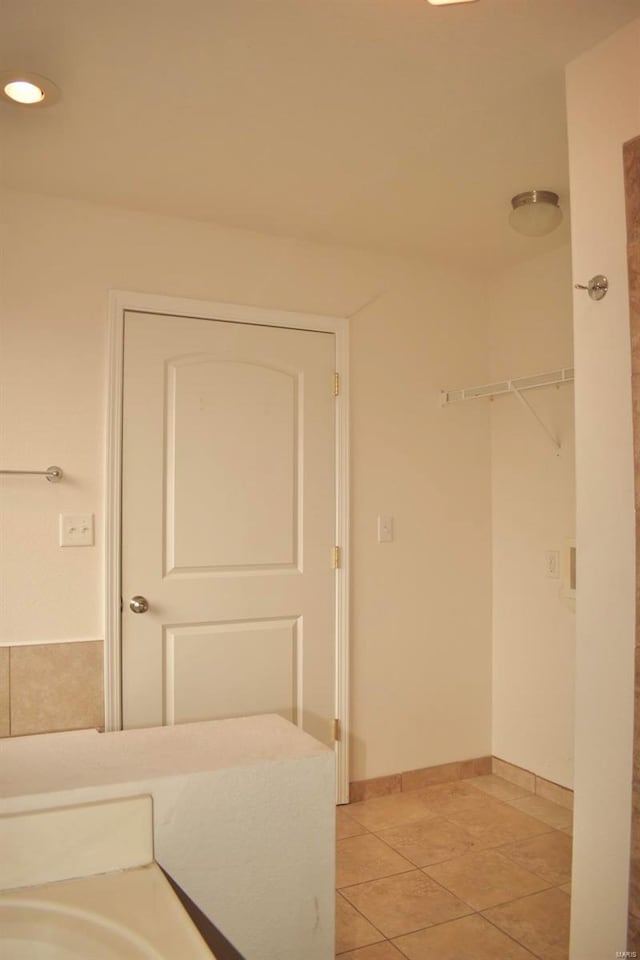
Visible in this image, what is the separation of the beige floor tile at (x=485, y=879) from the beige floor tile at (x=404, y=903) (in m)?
0.04

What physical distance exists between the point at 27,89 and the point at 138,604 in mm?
1684

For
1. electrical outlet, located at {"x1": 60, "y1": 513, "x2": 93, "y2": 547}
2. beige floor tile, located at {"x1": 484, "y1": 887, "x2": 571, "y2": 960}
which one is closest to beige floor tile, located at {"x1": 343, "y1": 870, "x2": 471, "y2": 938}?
beige floor tile, located at {"x1": 484, "y1": 887, "x2": 571, "y2": 960}

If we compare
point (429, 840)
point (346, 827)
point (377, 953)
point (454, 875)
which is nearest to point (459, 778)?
point (429, 840)

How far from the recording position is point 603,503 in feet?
5.33

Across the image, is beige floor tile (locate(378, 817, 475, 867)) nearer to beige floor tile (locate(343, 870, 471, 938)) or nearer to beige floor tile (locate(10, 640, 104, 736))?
beige floor tile (locate(343, 870, 471, 938))

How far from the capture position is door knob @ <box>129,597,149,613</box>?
262 cm

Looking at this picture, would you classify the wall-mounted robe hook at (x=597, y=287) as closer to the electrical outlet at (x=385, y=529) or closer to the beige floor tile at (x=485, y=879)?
the electrical outlet at (x=385, y=529)

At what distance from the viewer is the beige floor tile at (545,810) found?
9.36 feet

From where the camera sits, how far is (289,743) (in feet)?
4.92

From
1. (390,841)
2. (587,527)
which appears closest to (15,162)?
(587,527)

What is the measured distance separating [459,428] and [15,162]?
2112 millimetres

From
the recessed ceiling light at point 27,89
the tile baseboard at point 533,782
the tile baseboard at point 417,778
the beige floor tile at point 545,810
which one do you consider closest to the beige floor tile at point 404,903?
the tile baseboard at point 417,778

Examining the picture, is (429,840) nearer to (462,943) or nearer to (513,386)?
(462,943)

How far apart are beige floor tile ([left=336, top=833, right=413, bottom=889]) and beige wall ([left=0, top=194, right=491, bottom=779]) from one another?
387mm
